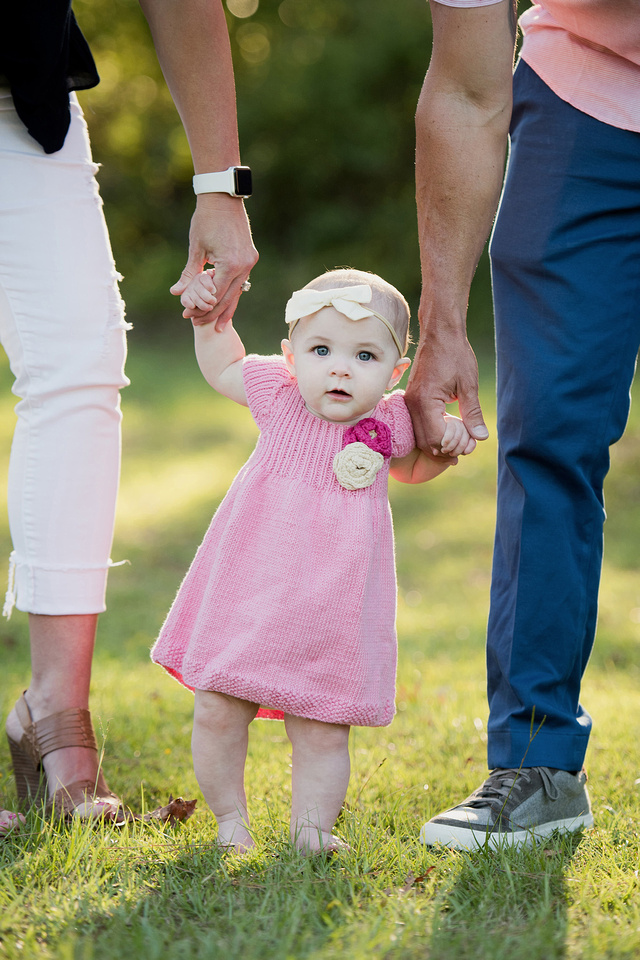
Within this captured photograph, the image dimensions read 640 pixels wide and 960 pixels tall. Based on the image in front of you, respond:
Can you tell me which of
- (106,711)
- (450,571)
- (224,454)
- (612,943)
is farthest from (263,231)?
(612,943)

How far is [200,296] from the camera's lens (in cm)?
219

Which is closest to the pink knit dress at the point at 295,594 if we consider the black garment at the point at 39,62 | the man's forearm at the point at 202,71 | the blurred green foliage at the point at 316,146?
the man's forearm at the point at 202,71

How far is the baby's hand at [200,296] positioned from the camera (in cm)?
219

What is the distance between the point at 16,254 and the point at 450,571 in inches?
178

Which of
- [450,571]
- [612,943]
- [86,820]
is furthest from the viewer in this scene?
[450,571]

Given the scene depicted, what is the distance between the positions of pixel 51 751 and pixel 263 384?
0.92 m

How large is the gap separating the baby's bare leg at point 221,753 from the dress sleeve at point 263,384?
59 cm

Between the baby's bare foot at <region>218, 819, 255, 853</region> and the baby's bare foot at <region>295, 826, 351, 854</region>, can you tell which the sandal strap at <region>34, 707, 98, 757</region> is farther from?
the baby's bare foot at <region>295, 826, 351, 854</region>

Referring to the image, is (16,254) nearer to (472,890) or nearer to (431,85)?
(431,85)

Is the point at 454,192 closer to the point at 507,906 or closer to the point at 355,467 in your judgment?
the point at 355,467

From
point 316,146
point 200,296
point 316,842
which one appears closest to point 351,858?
point 316,842

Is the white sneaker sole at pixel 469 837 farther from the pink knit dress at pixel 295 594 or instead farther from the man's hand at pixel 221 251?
the man's hand at pixel 221 251

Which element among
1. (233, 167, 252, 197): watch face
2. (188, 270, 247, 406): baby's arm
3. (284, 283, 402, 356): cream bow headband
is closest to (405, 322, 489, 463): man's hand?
(284, 283, 402, 356): cream bow headband

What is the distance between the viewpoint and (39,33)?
2143 millimetres
